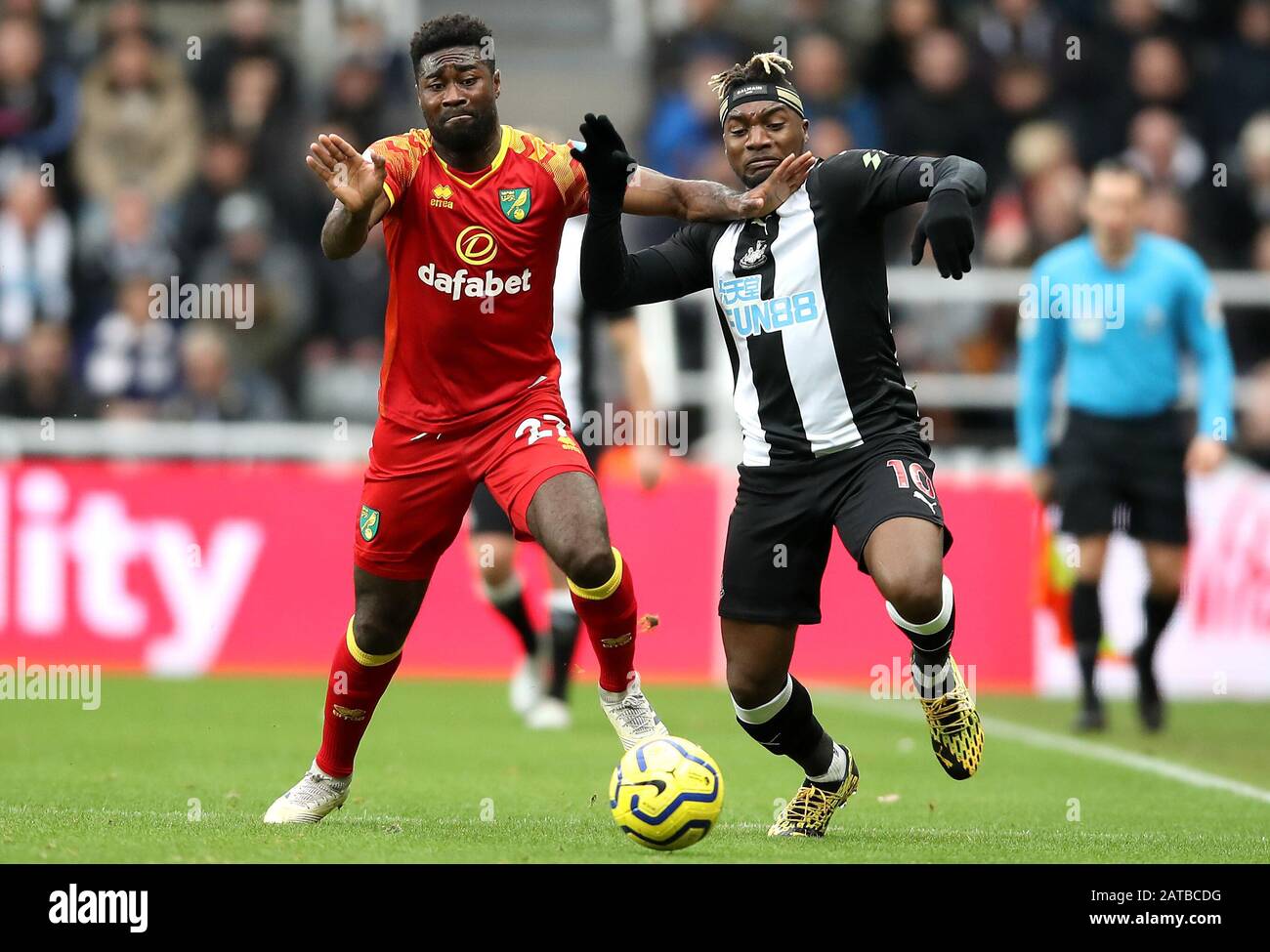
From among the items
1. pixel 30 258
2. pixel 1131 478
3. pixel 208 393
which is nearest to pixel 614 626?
pixel 1131 478

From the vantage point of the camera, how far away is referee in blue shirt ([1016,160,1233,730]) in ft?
34.1

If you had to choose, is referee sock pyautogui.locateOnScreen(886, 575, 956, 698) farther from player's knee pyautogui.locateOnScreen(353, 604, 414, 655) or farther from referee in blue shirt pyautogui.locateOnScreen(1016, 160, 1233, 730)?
referee in blue shirt pyautogui.locateOnScreen(1016, 160, 1233, 730)

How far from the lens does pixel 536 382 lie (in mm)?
6762

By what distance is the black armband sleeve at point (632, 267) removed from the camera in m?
6.52

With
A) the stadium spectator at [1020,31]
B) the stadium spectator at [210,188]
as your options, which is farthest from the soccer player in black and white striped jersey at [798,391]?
the stadium spectator at [1020,31]

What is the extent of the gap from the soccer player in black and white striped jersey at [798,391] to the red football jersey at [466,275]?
0.24 metres

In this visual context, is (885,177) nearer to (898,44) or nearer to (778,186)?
(778,186)

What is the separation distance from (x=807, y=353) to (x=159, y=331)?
28.0 ft

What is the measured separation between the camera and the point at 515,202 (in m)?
6.61

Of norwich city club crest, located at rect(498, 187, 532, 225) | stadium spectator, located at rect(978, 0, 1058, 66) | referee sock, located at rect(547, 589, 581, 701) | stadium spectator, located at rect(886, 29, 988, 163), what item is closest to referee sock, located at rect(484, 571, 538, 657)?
referee sock, located at rect(547, 589, 581, 701)

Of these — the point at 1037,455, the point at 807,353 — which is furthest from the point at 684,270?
the point at 1037,455

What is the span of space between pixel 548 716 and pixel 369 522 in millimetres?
3744

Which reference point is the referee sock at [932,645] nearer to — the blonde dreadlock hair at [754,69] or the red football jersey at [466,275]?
the red football jersey at [466,275]
